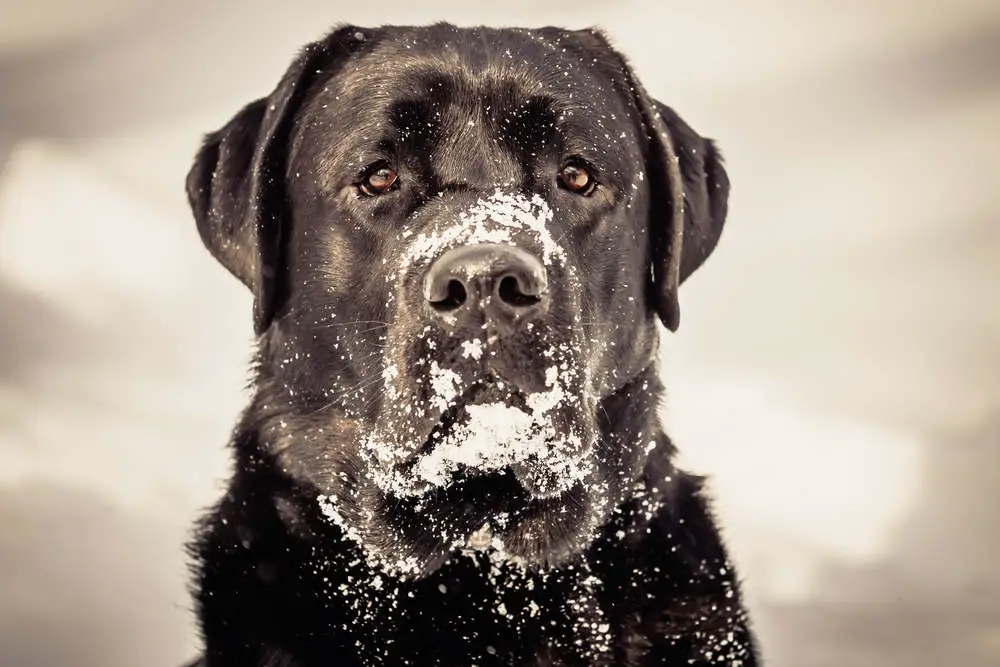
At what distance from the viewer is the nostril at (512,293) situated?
6.81 feet

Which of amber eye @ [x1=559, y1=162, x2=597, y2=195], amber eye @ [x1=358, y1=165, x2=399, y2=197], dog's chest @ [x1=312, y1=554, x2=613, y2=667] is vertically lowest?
dog's chest @ [x1=312, y1=554, x2=613, y2=667]

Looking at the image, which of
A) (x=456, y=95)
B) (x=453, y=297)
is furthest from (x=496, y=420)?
(x=456, y=95)

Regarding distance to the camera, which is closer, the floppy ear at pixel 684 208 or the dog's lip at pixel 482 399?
the dog's lip at pixel 482 399

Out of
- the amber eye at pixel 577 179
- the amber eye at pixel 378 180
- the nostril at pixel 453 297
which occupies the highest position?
the amber eye at pixel 577 179

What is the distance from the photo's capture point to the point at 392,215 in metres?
2.64

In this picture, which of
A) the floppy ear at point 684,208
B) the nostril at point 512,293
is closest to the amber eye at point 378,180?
the nostril at point 512,293

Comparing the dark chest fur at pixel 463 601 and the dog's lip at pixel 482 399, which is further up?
the dog's lip at pixel 482 399

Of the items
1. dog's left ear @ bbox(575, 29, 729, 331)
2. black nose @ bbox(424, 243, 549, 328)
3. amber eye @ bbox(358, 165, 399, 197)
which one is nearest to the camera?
black nose @ bbox(424, 243, 549, 328)

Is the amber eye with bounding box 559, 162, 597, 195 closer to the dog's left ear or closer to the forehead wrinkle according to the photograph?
the forehead wrinkle

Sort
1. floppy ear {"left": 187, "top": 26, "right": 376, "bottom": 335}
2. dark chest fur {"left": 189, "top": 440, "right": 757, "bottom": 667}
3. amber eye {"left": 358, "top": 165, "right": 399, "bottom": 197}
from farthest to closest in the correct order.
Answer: floppy ear {"left": 187, "top": 26, "right": 376, "bottom": 335}
amber eye {"left": 358, "top": 165, "right": 399, "bottom": 197}
dark chest fur {"left": 189, "top": 440, "right": 757, "bottom": 667}

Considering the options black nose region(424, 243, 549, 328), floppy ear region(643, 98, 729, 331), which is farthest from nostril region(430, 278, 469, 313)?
floppy ear region(643, 98, 729, 331)

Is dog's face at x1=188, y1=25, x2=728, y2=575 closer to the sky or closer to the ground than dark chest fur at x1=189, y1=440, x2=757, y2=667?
closer to the sky

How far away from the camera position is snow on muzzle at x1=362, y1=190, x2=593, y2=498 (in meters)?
2.23

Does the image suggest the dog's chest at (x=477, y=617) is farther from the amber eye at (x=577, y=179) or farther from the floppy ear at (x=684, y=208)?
the amber eye at (x=577, y=179)
